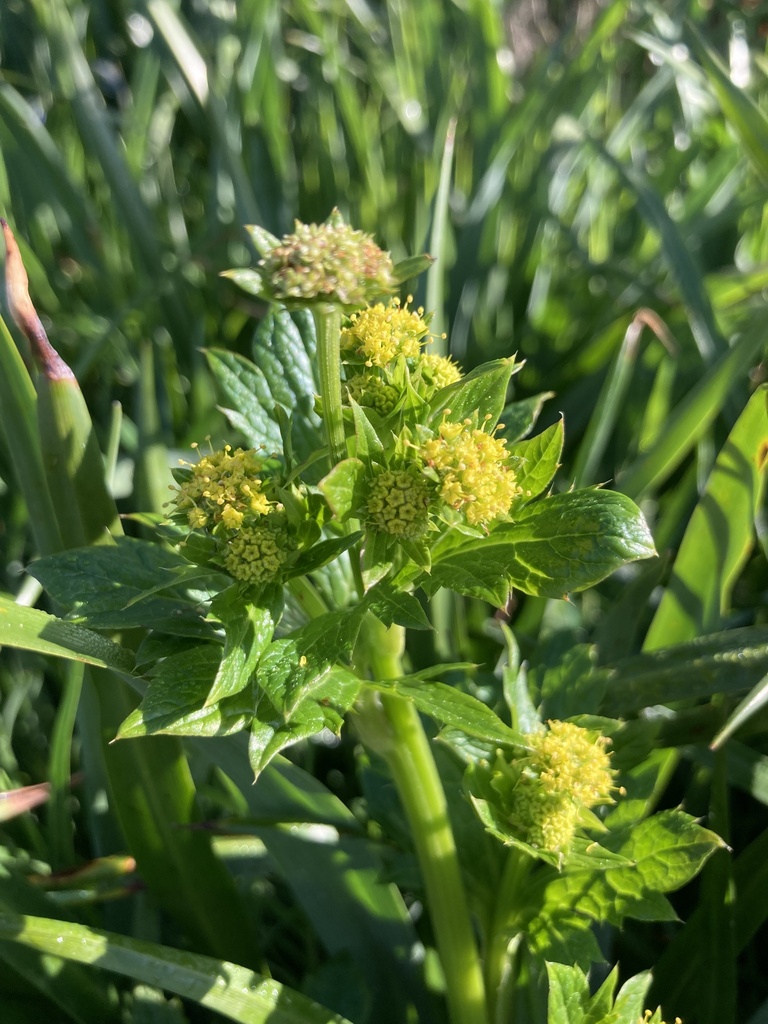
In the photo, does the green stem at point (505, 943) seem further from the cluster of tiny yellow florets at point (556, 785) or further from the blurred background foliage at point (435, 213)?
the blurred background foliage at point (435, 213)

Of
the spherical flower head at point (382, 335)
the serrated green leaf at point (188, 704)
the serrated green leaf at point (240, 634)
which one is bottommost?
the serrated green leaf at point (188, 704)

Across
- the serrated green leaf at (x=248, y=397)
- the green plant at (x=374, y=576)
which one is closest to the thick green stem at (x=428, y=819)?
the green plant at (x=374, y=576)

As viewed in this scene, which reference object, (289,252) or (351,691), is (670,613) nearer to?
(351,691)

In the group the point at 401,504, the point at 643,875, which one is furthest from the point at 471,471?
the point at 643,875

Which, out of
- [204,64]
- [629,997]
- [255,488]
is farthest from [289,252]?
[204,64]

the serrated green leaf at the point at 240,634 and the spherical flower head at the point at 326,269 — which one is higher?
the spherical flower head at the point at 326,269

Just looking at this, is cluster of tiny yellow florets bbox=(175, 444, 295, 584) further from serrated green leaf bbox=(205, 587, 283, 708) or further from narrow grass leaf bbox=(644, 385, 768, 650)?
narrow grass leaf bbox=(644, 385, 768, 650)

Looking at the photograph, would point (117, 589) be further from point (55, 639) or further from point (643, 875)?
point (643, 875)
